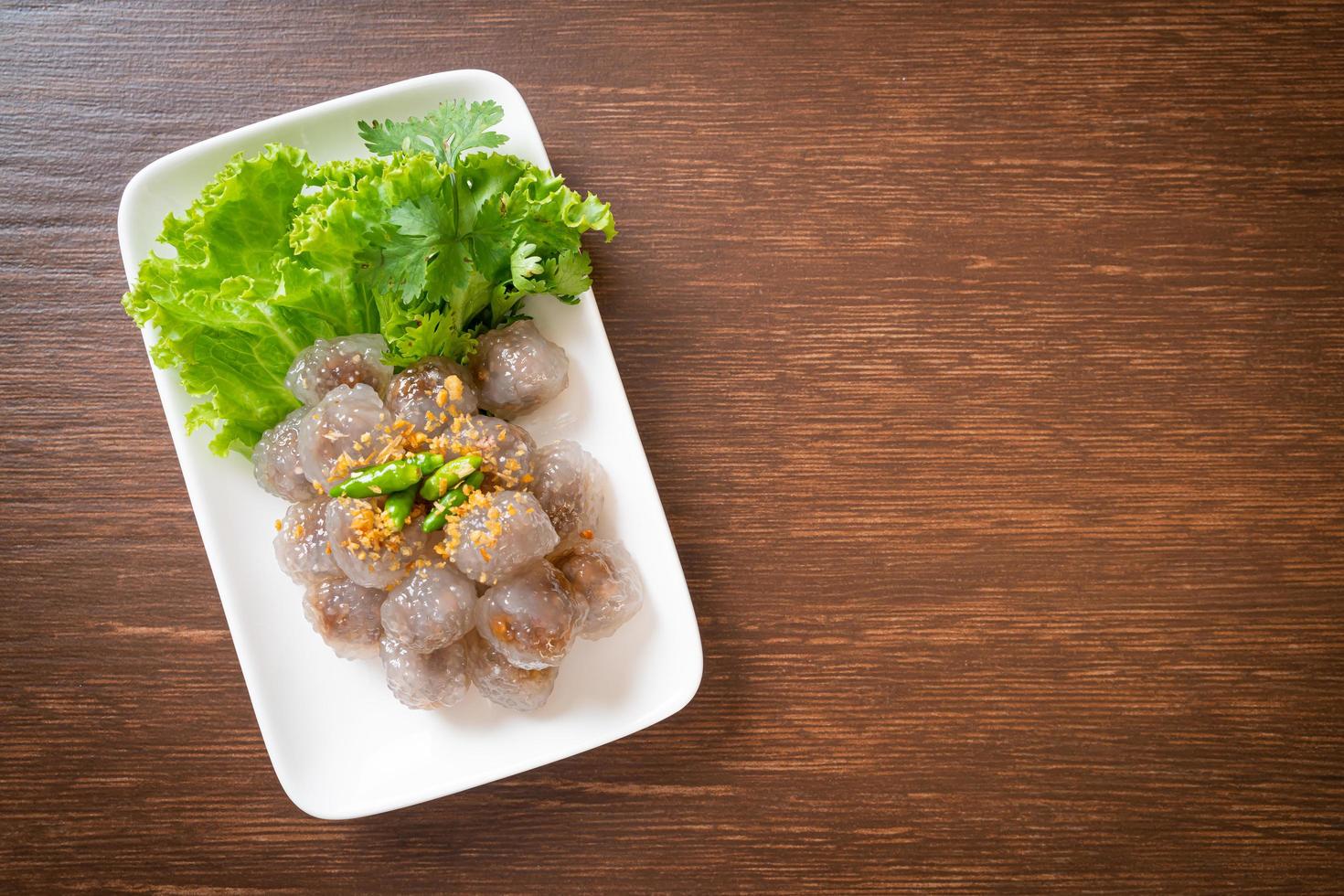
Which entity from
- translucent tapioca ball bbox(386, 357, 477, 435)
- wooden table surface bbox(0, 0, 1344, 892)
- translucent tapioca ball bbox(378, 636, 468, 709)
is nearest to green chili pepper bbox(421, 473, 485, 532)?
translucent tapioca ball bbox(386, 357, 477, 435)

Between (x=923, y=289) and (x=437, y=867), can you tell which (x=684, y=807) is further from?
(x=923, y=289)

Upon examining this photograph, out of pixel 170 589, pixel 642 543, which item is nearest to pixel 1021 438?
pixel 642 543

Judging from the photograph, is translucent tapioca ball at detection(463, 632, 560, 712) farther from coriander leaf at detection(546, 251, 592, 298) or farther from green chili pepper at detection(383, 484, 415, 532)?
coriander leaf at detection(546, 251, 592, 298)

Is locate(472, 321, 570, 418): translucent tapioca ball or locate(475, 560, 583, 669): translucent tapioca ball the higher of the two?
locate(472, 321, 570, 418): translucent tapioca ball

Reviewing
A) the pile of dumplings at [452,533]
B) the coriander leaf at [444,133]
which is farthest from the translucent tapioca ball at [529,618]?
the coriander leaf at [444,133]

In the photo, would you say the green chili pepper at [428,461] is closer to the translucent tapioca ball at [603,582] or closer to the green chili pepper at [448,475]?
the green chili pepper at [448,475]

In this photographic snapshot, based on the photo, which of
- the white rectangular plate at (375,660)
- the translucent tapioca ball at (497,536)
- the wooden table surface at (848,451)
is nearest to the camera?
the translucent tapioca ball at (497,536)

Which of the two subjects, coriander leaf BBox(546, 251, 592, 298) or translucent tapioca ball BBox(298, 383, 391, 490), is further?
coriander leaf BBox(546, 251, 592, 298)
